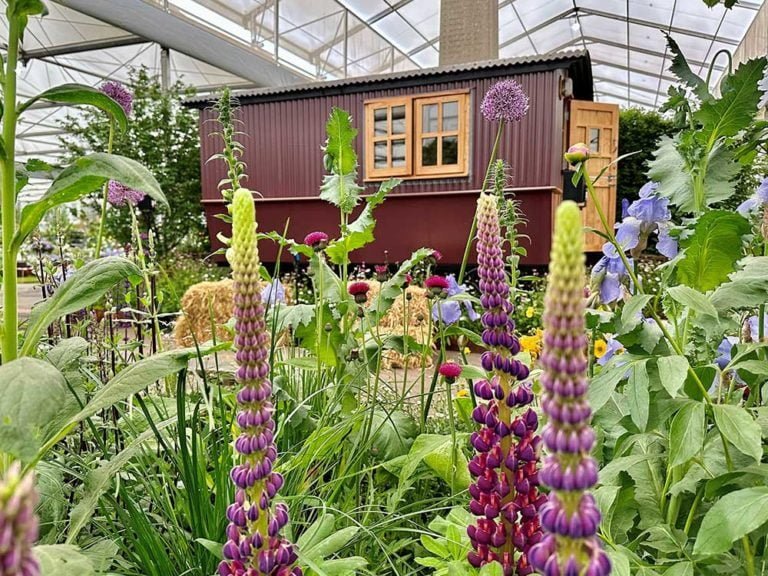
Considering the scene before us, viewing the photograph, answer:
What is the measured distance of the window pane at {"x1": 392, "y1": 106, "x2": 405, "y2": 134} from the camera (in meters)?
9.02

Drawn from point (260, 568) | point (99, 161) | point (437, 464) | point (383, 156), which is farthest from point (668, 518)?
point (383, 156)

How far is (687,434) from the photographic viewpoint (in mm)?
983

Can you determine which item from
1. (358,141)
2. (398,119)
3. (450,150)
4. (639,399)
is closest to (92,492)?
(639,399)

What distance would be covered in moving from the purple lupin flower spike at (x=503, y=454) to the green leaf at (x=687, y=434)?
335mm

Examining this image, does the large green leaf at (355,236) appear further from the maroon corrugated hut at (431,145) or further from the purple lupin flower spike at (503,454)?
the maroon corrugated hut at (431,145)

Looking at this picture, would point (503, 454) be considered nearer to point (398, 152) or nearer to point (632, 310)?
point (632, 310)

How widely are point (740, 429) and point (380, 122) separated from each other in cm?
877

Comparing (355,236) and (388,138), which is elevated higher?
Result: (388,138)

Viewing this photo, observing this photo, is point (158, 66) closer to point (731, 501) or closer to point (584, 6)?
point (584, 6)

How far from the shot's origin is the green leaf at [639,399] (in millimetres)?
979

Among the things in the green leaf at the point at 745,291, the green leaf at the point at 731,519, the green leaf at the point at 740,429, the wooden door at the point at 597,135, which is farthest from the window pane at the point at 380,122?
the green leaf at the point at 731,519

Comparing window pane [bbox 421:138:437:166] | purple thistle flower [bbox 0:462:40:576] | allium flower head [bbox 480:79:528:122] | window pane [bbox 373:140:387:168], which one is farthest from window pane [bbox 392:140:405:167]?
purple thistle flower [bbox 0:462:40:576]

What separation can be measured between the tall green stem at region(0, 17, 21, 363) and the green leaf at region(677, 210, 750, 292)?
1.25m

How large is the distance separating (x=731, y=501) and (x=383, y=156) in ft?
28.2
